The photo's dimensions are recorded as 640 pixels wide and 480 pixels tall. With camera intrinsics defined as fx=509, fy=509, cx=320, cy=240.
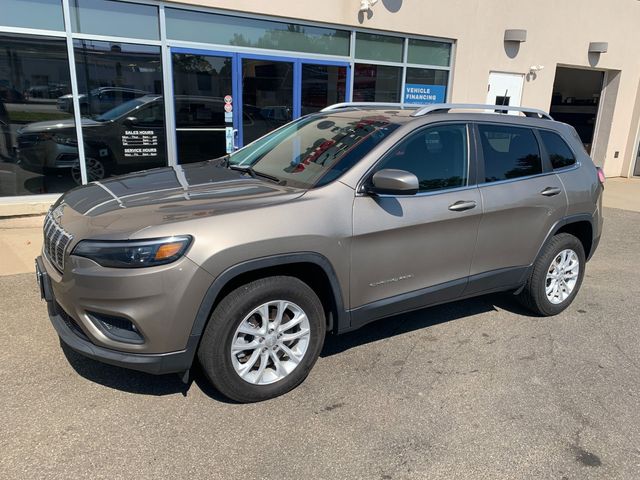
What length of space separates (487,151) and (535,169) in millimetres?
601

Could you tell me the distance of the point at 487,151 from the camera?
12.8 ft

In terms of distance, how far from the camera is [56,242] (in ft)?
9.82

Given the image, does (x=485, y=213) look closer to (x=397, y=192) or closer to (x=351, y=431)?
(x=397, y=192)

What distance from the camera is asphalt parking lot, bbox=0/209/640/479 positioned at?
2.62 metres

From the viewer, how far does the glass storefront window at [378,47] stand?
30.6 feet

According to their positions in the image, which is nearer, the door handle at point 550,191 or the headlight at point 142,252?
the headlight at point 142,252

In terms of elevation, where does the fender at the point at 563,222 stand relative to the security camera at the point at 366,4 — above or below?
below

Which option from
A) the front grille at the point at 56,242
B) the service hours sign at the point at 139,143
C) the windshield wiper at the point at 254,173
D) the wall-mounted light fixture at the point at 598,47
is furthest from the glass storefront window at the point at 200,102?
the wall-mounted light fixture at the point at 598,47

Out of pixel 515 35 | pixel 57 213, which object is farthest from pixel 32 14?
pixel 515 35

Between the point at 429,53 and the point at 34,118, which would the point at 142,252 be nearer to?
the point at 34,118

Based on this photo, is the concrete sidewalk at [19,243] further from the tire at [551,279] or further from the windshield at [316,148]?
the tire at [551,279]

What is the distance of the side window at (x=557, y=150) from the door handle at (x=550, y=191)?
23 centimetres

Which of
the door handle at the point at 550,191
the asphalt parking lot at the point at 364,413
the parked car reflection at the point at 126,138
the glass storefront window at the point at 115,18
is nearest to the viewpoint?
the asphalt parking lot at the point at 364,413

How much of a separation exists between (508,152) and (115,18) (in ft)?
19.0
